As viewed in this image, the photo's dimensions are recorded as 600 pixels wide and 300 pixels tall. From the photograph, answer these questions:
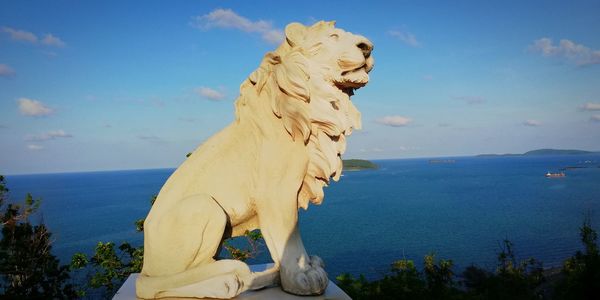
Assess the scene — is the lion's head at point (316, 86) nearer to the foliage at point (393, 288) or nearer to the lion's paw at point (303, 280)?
the lion's paw at point (303, 280)

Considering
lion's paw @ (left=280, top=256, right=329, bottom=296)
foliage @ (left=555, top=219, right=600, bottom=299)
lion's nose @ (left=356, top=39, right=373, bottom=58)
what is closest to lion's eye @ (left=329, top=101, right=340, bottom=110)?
lion's nose @ (left=356, top=39, right=373, bottom=58)

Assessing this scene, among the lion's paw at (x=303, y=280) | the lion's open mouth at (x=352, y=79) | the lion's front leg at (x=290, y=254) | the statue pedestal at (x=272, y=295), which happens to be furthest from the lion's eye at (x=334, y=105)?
the statue pedestal at (x=272, y=295)

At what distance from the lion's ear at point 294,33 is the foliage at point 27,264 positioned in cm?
466

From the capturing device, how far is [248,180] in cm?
293

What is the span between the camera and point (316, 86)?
2.92 meters

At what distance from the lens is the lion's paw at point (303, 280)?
278cm

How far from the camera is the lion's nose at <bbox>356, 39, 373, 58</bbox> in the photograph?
9.76 ft

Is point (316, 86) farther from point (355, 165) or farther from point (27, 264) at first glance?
point (355, 165)

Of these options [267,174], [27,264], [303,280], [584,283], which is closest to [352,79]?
[267,174]

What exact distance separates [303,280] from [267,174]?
78 centimetres

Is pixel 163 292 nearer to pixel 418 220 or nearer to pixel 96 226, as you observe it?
pixel 96 226

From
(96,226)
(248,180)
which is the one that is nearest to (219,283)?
(248,180)

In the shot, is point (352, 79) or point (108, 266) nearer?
point (352, 79)

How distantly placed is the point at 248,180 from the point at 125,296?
1206 millimetres
